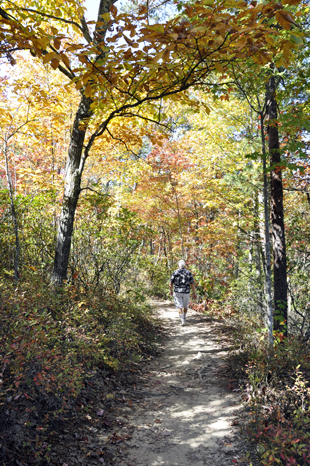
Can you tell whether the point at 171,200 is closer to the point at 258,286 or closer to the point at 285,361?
the point at 258,286

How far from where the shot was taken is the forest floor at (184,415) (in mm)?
3016

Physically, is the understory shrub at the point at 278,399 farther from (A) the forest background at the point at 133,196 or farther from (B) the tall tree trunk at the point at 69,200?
(B) the tall tree trunk at the point at 69,200

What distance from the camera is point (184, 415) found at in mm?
3811

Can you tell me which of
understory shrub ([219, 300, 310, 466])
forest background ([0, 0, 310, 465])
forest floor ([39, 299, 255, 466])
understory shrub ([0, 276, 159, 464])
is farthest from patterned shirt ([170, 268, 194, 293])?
understory shrub ([0, 276, 159, 464])

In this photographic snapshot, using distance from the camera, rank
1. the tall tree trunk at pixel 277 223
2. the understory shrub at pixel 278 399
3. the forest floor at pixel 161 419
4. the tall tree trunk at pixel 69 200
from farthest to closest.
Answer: the tall tree trunk at pixel 277 223, the tall tree trunk at pixel 69 200, the forest floor at pixel 161 419, the understory shrub at pixel 278 399

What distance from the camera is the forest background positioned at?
252 centimetres

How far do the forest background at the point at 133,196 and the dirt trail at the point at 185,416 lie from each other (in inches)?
16.8

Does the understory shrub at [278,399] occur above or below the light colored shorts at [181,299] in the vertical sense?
below

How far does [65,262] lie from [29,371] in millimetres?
2558

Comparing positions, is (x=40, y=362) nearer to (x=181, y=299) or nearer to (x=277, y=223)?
(x=277, y=223)

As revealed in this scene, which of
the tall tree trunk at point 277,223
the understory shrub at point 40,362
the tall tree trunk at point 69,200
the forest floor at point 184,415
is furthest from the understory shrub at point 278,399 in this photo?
the tall tree trunk at point 69,200

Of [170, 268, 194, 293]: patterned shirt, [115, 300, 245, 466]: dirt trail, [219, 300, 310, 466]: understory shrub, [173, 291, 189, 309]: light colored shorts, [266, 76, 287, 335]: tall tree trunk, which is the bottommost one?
[115, 300, 245, 466]: dirt trail

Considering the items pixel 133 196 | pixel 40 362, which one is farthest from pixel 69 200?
pixel 133 196

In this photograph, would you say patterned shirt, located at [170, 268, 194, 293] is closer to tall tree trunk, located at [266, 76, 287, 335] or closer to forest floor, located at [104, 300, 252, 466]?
forest floor, located at [104, 300, 252, 466]
